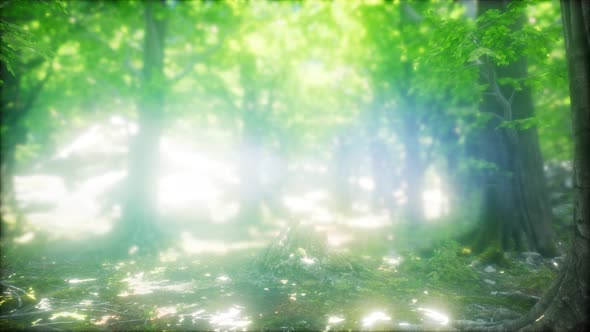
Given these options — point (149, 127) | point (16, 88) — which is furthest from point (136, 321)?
point (16, 88)

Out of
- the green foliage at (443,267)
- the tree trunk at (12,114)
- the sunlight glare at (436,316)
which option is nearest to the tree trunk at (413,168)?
the green foliage at (443,267)

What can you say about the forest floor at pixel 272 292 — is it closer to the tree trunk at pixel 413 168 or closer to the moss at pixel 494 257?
the moss at pixel 494 257

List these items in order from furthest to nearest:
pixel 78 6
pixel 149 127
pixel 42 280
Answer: pixel 149 127
pixel 78 6
pixel 42 280

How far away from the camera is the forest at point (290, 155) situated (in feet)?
16.1

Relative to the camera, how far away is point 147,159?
12.6 metres

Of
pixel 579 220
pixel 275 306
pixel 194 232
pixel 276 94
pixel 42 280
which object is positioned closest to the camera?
pixel 579 220

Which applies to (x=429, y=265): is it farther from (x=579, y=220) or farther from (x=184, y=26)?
(x=184, y=26)

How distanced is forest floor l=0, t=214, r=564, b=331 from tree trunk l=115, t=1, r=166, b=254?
3263 millimetres

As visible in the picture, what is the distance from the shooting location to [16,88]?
47.6ft

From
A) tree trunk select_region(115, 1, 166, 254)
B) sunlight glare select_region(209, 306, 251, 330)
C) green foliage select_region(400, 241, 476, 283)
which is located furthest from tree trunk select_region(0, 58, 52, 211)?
green foliage select_region(400, 241, 476, 283)

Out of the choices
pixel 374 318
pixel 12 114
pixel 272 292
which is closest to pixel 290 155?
pixel 12 114

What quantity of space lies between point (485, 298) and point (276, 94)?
19.4m

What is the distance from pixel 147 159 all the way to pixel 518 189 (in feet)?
43.1

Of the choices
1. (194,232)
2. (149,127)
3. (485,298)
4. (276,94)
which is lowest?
(485,298)
